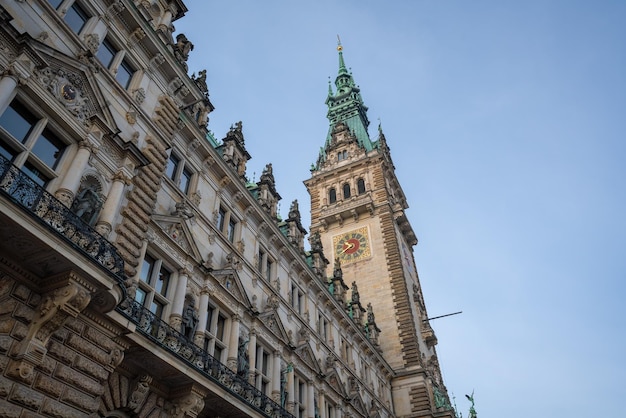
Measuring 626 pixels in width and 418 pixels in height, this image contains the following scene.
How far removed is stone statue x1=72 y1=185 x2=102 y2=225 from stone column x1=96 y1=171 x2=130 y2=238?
21 centimetres

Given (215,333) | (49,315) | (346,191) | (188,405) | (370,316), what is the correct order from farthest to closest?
1. (346,191)
2. (370,316)
3. (215,333)
4. (188,405)
5. (49,315)

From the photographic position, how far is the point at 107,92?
14875 mm

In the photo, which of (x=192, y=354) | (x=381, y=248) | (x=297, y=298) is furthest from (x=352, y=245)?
(x=192, y=354)

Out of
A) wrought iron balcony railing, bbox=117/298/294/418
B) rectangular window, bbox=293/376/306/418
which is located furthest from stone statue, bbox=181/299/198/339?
rectangular window, bbox=293/376/306/418

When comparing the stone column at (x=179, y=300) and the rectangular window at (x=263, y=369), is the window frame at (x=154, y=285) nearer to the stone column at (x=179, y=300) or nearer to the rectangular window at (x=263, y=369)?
the stone column at (x=179, y=300)

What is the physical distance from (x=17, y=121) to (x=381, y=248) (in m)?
37.2

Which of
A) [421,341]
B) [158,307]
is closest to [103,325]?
[158,307]

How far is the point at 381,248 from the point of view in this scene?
46062 mm

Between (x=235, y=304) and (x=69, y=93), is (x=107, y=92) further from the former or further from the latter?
(x=235, y=304)

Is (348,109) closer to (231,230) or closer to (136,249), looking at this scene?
(231,230)

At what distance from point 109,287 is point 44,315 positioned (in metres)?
1.34

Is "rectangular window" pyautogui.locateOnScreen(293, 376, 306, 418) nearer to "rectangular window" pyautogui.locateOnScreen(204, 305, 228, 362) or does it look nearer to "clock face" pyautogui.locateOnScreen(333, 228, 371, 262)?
"rectangular window" pyautogui.locateOnScreen(204, 305, 228, 362)

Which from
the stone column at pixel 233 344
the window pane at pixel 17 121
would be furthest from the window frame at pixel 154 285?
the window pane at pixel 17 121

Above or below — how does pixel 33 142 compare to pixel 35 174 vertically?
above
